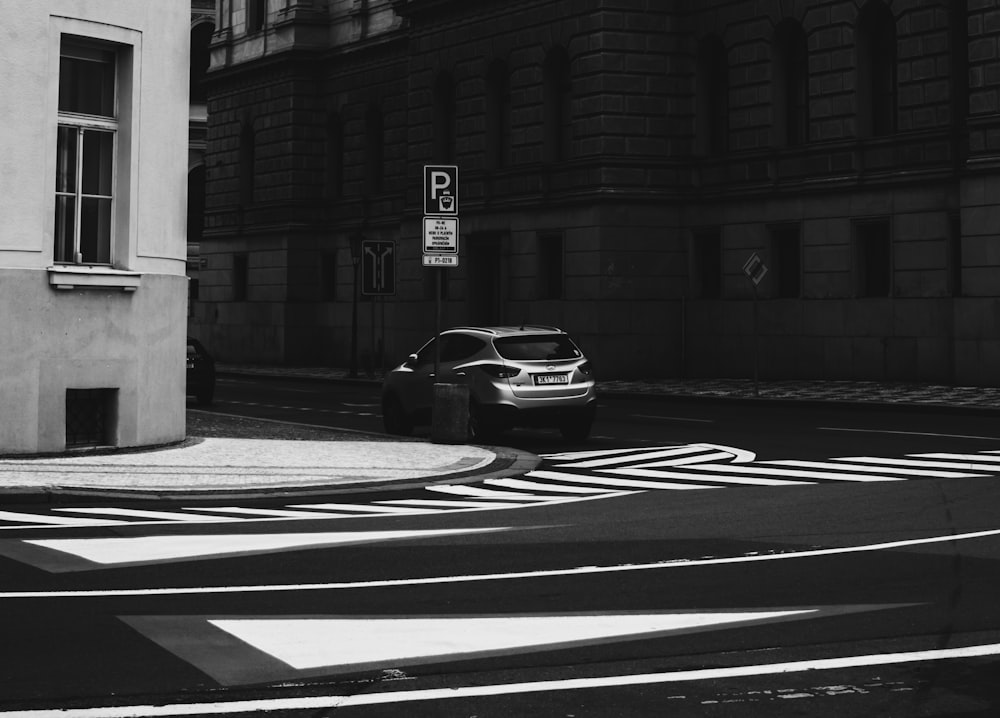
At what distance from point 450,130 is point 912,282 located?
1658cm

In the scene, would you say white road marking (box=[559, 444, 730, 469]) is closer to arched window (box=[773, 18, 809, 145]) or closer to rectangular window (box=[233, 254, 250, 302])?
arched window (box=[773, 18, 809, 145])

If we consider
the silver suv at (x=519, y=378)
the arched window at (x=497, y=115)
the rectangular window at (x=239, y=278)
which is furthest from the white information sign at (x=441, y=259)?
the rectangular window at (x=239, y=278)

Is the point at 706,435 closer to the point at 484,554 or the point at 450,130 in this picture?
the point at 484,554

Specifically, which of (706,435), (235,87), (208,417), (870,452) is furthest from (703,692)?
(235,87)

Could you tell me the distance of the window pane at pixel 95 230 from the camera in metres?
19.3

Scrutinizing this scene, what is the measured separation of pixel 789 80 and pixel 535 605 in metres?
32.1

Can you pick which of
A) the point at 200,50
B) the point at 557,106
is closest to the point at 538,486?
the point at 557,106

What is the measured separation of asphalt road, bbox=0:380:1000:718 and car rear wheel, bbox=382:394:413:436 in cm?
775

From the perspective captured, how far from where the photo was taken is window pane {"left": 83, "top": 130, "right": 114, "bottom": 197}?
19.4 m

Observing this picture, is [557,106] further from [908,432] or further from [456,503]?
[456,503]

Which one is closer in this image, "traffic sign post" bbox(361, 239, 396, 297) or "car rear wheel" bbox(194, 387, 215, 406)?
"car rear wheel" bbox(194, 387, 215, 406)

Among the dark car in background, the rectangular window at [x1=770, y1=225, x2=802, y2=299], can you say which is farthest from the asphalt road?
the rectangular window at [x1=770, y1=225, x2=802, y2=299]

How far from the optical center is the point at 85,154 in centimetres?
1934

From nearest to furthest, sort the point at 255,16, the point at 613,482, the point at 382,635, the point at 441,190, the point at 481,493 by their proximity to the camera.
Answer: the point at 382,635
the point at 481,493
the point at 613,482
the point at 441,190
the point at 255,16
